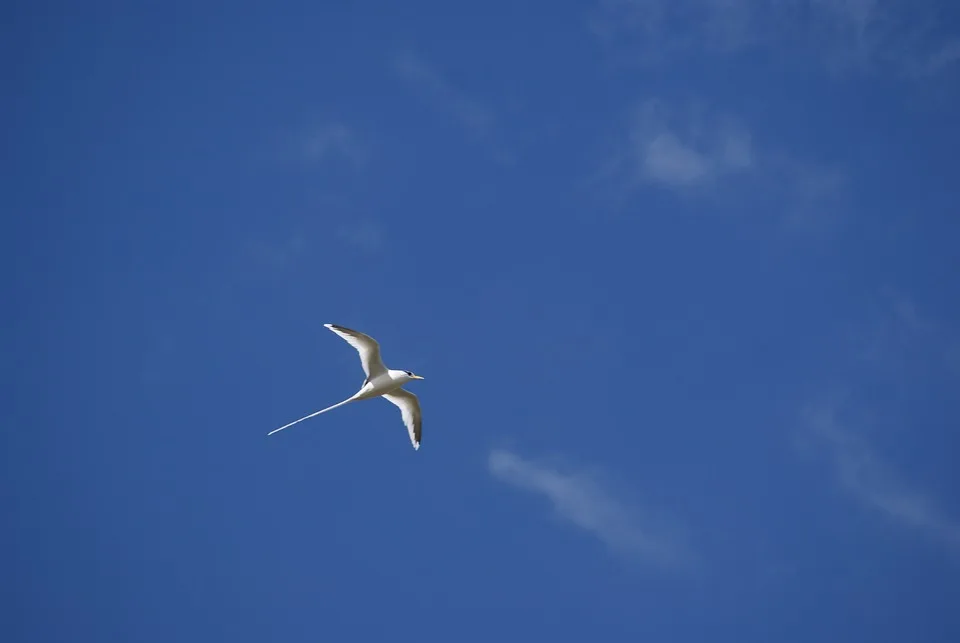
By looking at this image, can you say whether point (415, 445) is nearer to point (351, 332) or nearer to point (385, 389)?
point (385, 389)

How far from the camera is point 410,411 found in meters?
26.2

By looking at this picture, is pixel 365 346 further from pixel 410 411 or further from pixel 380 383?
pixel 410 411

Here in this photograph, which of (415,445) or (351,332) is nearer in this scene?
(351,332)

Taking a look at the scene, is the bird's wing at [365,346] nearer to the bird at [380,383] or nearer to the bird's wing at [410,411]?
the bird at [380,383]

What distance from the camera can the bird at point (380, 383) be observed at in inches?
946

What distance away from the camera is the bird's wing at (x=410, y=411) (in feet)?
85.0

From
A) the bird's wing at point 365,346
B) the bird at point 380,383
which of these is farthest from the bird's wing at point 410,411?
the bird's wing at point 365,346

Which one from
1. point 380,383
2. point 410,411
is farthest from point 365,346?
point 410,411

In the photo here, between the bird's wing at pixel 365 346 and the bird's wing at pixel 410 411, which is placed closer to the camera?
the bird's wing at pixel 365 346

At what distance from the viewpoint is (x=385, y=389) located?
25.1m

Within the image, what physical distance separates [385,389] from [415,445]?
1.89 metres

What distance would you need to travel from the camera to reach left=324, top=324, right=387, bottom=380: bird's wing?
78.5 feet

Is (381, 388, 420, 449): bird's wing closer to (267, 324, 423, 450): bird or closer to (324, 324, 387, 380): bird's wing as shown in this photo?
(267, 324, 423, 450): bird

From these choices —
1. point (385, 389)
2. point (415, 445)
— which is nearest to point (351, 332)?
point (385, 389)
